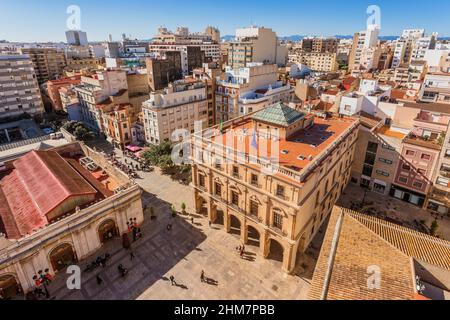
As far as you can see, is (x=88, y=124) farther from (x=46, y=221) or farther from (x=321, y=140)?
(x=321, y=140)

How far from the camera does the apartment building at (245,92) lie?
259 feet

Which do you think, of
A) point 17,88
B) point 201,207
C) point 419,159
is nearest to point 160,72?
point 17,88

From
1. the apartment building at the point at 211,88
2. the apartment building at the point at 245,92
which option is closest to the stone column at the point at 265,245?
the apartment building at the point at 245,92

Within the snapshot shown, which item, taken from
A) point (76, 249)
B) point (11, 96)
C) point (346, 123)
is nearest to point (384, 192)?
point (346, 123)

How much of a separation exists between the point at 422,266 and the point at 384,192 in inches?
1400

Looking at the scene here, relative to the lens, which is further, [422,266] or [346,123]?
[346,123]

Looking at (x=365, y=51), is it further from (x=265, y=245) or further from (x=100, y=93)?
(x=265, y=245)

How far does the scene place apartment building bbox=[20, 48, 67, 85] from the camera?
474 ft

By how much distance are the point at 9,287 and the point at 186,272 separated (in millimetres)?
22661

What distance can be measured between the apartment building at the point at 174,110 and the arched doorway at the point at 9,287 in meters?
46.2

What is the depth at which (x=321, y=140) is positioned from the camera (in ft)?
149

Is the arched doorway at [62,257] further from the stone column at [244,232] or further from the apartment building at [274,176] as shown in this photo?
the stone column at [244,232]
